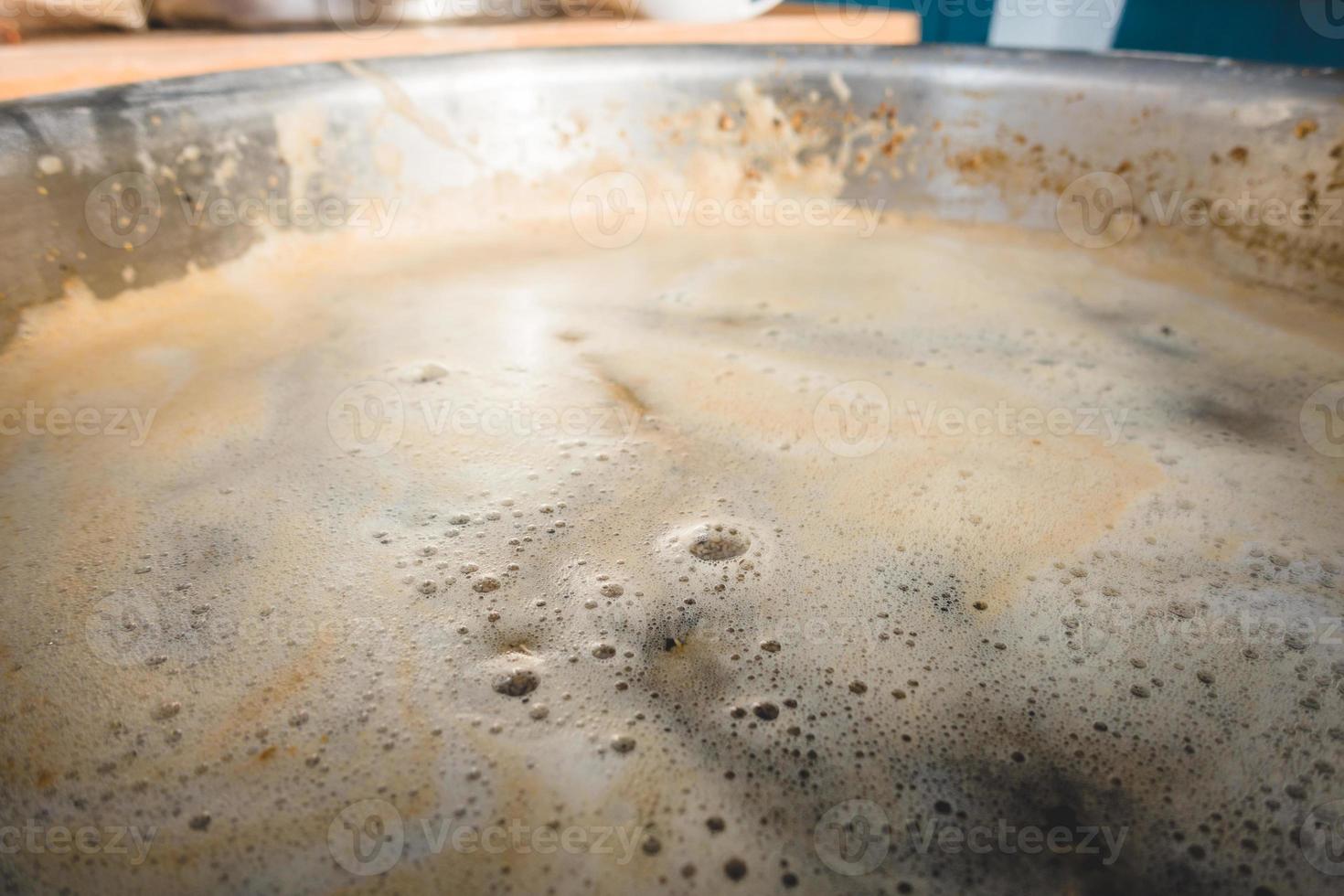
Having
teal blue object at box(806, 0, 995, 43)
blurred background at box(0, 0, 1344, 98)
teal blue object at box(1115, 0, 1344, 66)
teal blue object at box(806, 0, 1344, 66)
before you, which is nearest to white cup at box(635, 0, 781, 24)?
blurred background at box(0, 0, 1344, 98)

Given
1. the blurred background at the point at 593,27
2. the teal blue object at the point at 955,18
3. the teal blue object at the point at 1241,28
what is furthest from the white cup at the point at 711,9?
the teal blue object at the point at 1241,28

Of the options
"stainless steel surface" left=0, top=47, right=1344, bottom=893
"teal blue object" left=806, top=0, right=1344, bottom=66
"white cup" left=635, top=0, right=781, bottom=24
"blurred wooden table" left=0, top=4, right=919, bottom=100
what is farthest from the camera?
"white cup" left=635, top=0, right=781, bottom=24

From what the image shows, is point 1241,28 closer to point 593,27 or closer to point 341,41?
point 593,27

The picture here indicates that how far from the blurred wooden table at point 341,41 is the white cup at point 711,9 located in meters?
0.03

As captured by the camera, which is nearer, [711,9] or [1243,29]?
[1243,29]

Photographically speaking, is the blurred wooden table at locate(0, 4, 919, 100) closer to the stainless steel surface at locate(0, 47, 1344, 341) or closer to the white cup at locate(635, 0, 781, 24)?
the white cup at locate(635, 0, 781, 24)

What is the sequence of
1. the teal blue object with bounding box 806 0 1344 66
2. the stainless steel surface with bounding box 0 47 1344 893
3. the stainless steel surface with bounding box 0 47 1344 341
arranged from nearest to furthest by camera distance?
the stainless steel surface with bounding box 0 47 1344 893
the stainless steel surface with bounding box 0 47 1344 341
the teal blue object with bounding box 806 0 1344 66

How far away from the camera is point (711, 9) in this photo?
1.90 metres

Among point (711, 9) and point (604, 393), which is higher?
point (711, 9)

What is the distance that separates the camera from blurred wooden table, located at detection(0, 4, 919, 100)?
1.38m

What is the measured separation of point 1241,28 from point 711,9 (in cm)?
107

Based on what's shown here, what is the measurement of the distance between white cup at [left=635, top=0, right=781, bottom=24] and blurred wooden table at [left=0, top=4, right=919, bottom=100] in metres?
0.03

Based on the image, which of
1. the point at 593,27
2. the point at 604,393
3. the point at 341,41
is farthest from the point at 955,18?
the point at 604,393

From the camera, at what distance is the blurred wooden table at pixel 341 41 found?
138 centimetres
